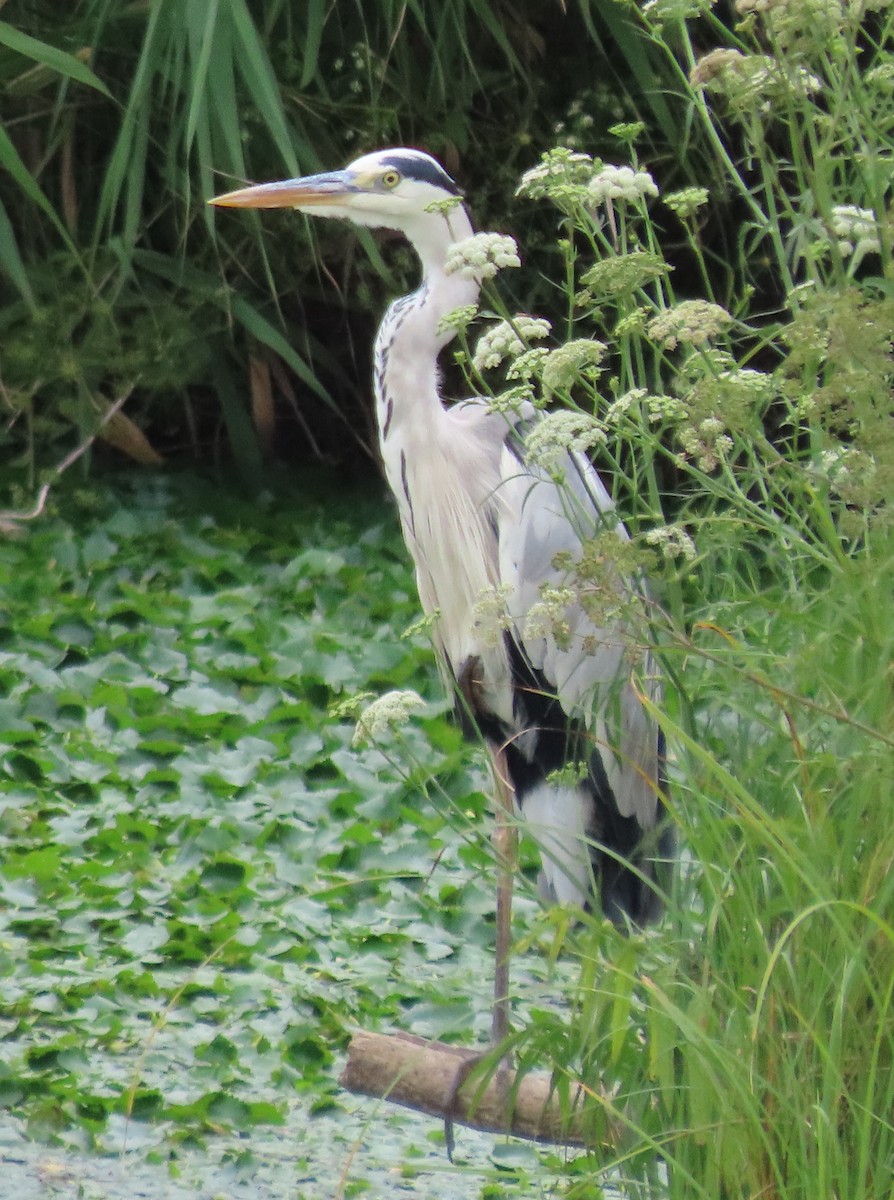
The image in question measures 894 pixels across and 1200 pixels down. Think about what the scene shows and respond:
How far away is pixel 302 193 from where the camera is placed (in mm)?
2512

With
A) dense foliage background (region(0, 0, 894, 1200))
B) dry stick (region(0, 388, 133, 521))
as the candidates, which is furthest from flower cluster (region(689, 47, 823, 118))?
dry stick (region(0, 388, 133, 521))

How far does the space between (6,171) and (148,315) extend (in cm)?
65

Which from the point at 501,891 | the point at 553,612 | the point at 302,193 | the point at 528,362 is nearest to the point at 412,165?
the point at 302,193

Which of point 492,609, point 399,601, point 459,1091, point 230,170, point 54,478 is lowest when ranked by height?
point 399,601

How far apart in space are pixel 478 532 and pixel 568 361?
1098 mm

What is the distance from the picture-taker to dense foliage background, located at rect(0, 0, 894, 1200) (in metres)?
1.50

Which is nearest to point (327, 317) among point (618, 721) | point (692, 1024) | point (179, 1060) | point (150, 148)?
point (150, 148)

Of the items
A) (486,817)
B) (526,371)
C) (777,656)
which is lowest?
(486,817)

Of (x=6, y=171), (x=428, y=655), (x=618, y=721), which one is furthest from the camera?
(x=6, y=171)

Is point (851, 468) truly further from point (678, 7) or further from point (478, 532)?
point (478, 532)

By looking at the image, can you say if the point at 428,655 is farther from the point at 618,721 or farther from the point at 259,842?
the point at 618,721

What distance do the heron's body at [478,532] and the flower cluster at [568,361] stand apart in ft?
2.94

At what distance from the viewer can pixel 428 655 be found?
12.8 feet

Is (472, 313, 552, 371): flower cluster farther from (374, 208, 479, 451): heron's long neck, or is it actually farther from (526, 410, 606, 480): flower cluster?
(374, 208, 479, 451): heron's long neck
